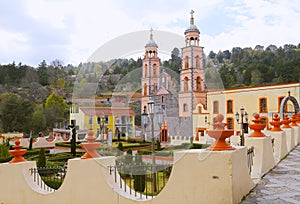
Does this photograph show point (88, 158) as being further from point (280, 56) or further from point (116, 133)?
point (280, 56)

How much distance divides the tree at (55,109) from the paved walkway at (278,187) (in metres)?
30.0

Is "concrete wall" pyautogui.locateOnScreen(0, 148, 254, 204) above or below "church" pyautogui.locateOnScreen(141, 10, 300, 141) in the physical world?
below

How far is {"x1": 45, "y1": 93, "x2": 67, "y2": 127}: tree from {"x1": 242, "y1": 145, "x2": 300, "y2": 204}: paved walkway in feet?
98.4

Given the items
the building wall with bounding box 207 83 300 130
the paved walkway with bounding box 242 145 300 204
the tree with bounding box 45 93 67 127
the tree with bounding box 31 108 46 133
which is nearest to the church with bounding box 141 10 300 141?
the paved walkway with bounding box 242 145 300 204

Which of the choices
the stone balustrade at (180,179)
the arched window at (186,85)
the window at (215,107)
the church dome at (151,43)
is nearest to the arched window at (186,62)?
the arched window at (186,85)


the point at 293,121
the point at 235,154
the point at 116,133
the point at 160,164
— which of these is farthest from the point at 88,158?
the point at 293,121

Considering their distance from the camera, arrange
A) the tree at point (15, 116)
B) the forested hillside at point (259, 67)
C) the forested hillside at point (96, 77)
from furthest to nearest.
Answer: the tree at point (15, 116) → the forested hillside at point (259, 67) → the forested hillside at point (96, 77)

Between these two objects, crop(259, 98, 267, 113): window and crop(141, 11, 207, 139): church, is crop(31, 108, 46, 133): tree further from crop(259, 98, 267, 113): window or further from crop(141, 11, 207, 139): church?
crop(141, 11, 207, 139): church

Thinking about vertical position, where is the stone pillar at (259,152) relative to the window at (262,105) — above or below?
below

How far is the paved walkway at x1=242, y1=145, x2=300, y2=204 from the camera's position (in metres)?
3.79

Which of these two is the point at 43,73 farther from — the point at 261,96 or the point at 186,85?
the point at 186,85

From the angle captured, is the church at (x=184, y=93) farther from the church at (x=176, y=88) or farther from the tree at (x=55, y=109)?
the tree at (x=55, y=109)

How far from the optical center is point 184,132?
454 centimetres

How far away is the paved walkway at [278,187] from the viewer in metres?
3.79
